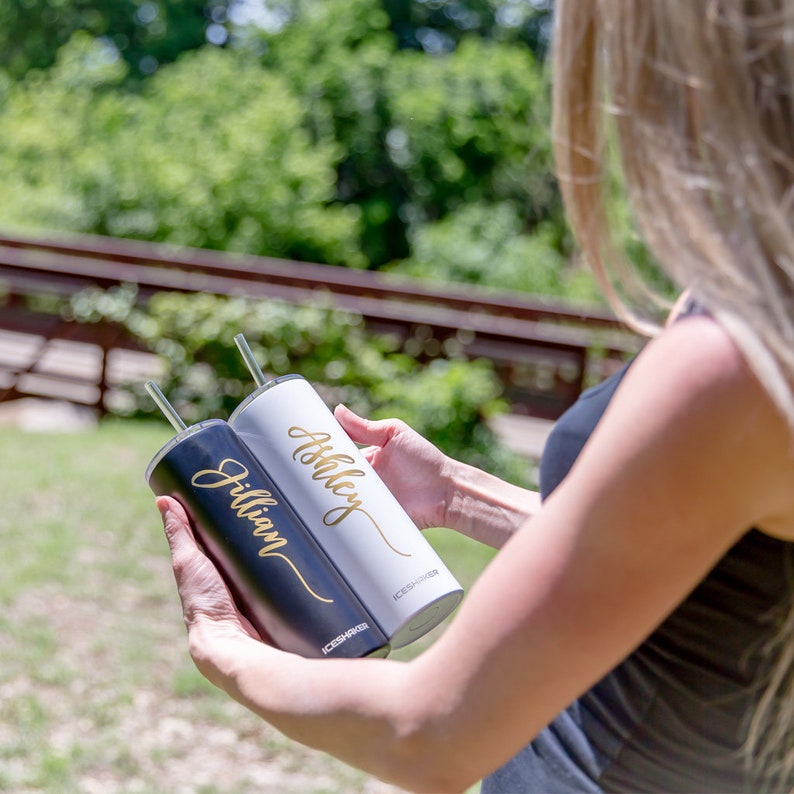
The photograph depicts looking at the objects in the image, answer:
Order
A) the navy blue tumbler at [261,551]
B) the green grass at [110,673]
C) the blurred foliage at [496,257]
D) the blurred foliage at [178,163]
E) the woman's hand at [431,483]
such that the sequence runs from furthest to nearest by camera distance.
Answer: the blurred foliage at [496,257] → the blurred foliage at [178,163] → the green grass at [110,673] → the woman's hand at [431,483] → the navy blue tumbler at [261,551]

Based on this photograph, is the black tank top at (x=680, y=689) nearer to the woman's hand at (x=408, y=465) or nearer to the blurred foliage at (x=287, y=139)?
the woman's hand at (x=408, y=465)

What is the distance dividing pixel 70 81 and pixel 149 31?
8.38 metres

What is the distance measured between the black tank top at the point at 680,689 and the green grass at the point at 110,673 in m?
2.29

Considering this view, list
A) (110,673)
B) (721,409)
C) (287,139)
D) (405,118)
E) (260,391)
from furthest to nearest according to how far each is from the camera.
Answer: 1. (405,118)
2. (287,139)
3. (110,673)
4. (260,391)
5. (721,409)

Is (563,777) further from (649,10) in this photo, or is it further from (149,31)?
(149,31)

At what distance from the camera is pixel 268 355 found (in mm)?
7531

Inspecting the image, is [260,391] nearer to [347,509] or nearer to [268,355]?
[347,509]

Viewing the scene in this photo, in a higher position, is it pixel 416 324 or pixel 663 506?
pixel 663 506

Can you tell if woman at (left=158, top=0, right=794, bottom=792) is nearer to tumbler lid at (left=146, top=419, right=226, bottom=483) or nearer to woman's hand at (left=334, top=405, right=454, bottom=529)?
tumbler lid at (left=146, top=419, right=226, bottom=483)

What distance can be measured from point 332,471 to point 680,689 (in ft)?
1.64

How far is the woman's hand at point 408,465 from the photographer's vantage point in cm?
167

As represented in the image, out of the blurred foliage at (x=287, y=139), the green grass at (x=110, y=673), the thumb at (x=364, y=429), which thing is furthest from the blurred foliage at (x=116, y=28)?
the thumb at (x=364, y=429)

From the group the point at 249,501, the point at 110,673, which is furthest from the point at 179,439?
the point at 110,673

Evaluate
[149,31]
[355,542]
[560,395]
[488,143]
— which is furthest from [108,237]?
[149,31]
